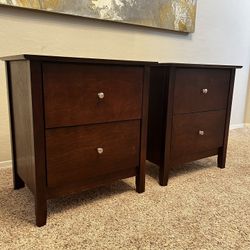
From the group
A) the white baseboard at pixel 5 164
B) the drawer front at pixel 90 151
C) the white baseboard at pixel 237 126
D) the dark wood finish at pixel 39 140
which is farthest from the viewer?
the white baseboard at pixel 237 126

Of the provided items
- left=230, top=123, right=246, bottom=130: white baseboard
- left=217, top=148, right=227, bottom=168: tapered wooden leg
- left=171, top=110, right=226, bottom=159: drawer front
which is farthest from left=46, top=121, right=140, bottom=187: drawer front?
left=230, top=123, right=246, bottom=130: white baseboard

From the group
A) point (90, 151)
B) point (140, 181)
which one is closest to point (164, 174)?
point (140, 181)

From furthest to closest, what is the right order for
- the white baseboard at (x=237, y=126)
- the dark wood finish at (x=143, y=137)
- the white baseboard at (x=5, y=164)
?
1. the white baseboard at (x=237, y=126)
2. the white baseboard at (x=5, y=164)
3. the dark wood finish at (x=143, y=137)

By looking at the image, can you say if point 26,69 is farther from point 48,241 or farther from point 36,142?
point 48,241

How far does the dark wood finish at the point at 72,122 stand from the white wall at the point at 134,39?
0.35 m

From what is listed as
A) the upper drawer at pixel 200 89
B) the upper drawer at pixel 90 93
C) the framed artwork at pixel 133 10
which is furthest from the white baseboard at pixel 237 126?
the upper drawer at pixel 90 93

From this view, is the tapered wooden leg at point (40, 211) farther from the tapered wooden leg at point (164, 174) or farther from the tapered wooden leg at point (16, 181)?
the tapered wooden leg at point (164, 174)

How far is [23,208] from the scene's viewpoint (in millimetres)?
1051

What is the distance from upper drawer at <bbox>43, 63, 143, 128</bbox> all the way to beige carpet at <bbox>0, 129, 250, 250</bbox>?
0.40 m

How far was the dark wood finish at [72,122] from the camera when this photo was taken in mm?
875

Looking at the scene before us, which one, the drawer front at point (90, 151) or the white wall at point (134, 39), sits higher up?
the white wall at point (134, 39)

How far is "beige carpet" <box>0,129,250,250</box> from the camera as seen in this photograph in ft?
2.81

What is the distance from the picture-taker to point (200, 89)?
132 centimetres

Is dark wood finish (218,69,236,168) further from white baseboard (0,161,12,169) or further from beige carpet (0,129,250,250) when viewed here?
white baseboard (0,161,12,169)
